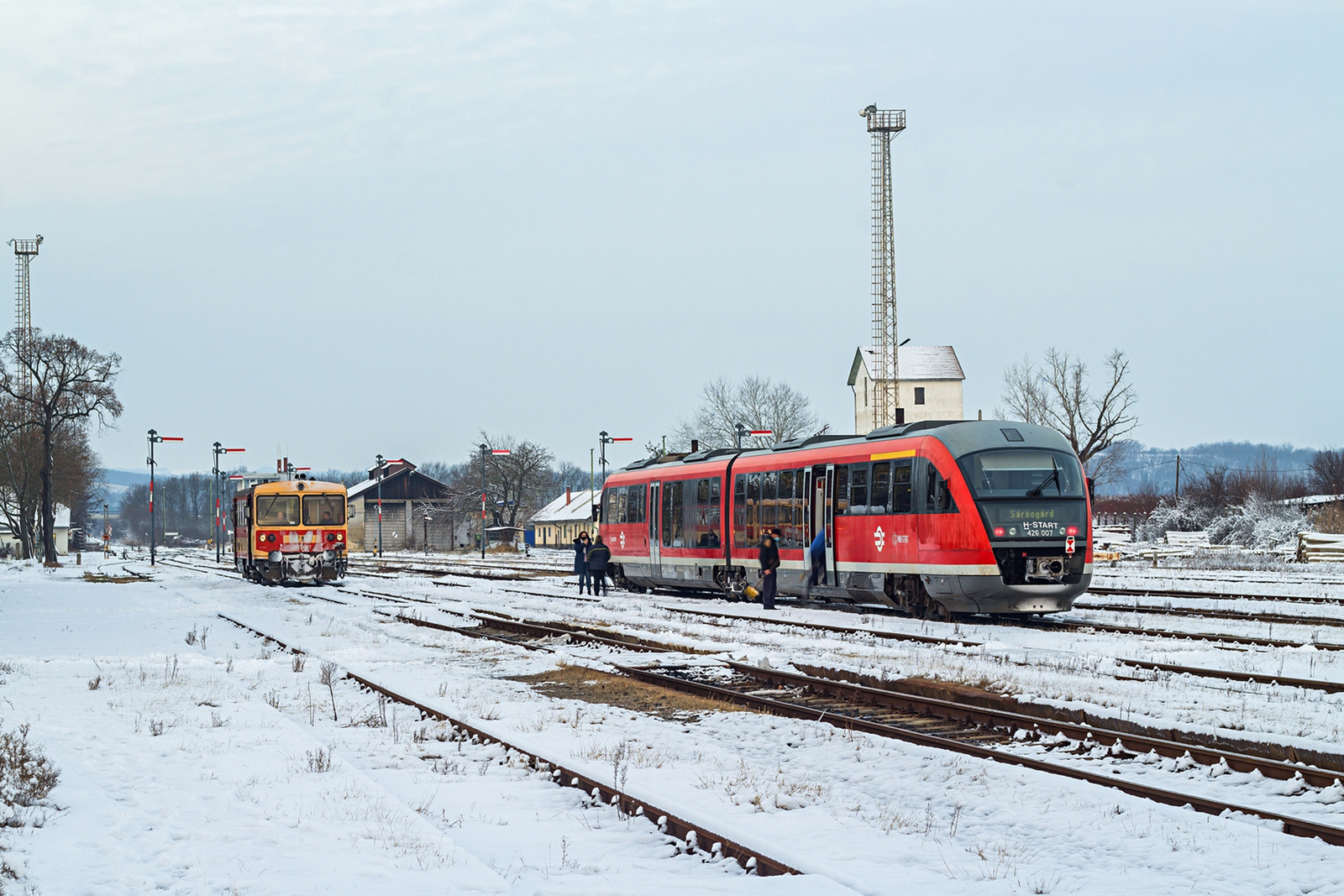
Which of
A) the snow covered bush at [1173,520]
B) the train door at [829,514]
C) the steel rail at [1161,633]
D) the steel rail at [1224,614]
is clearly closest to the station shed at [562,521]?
the snow covered bush at [1173,520]

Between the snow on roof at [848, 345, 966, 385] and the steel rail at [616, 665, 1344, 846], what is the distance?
282ft

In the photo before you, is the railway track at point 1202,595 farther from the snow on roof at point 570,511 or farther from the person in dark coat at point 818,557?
the snow on roof at point 570,511

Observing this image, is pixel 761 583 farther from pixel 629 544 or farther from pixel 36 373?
pixel 36 373

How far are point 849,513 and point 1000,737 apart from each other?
12311mm

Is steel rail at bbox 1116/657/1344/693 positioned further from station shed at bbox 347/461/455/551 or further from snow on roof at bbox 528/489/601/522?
station shed at bbox 347/461/455/551

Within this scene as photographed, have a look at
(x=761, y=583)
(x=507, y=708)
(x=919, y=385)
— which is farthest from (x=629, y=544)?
(x=919, y=385)

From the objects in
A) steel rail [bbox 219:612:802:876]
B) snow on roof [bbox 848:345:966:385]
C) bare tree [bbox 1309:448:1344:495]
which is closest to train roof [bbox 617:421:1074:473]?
steel rail [bbox 219:612:802:876]

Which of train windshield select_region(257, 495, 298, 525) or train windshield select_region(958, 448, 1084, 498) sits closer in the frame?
train windshield select_region(958, 448, 1084, 498)

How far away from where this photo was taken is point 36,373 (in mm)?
58594

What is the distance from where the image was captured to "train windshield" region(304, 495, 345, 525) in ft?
122

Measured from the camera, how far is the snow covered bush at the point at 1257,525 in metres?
51.1

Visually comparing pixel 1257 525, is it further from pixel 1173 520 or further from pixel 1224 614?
pixel 1224 614

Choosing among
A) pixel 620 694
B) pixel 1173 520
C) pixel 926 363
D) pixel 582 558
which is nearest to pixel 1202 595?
pixel 582 558

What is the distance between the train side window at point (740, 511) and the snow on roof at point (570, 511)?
243 feet
